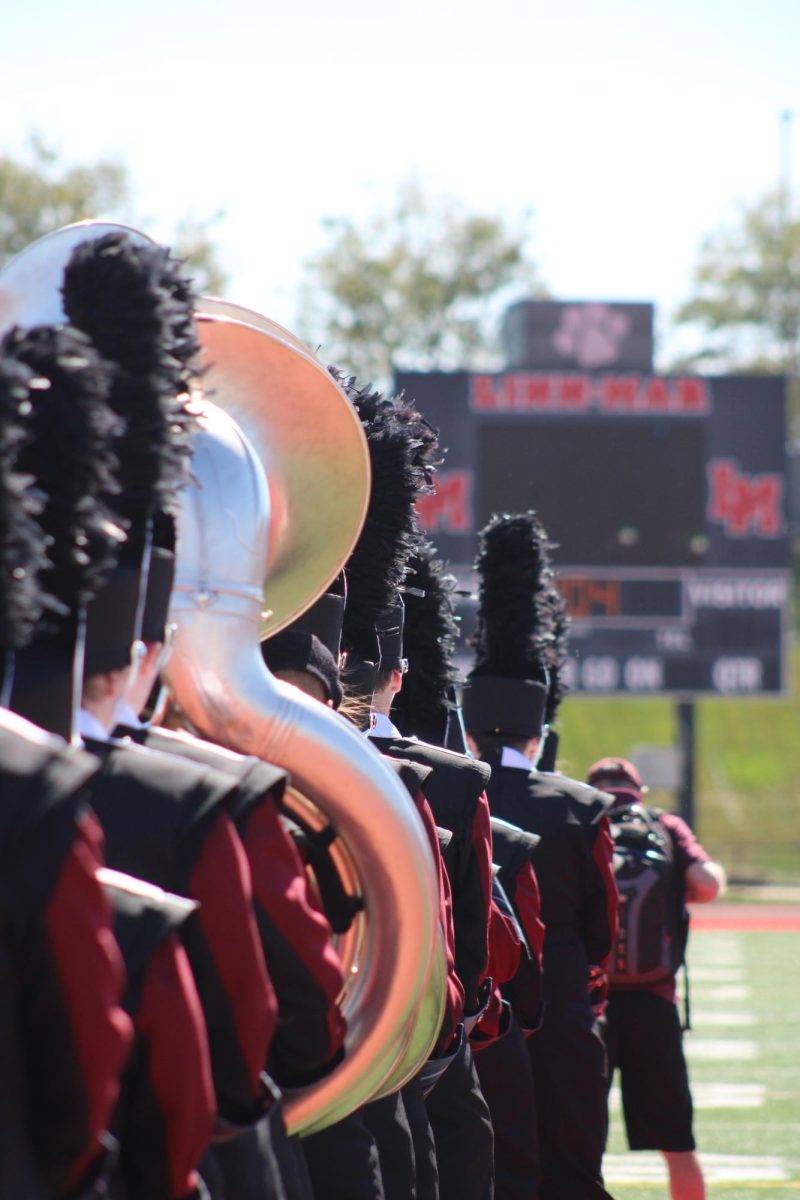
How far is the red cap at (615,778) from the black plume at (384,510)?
3.08 metres

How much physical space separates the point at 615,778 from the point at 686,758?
13.5 m

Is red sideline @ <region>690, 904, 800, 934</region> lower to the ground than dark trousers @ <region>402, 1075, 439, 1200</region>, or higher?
lower

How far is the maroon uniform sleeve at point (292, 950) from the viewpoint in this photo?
2773 mm

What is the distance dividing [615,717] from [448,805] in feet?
125

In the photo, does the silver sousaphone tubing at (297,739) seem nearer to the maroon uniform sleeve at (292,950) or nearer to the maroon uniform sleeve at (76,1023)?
the maroon uniform sleeve at (292,950)

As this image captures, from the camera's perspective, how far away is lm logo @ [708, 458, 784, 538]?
1841cm

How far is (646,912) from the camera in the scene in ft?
23.0

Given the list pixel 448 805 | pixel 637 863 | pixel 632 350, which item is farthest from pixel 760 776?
pixel 448 805

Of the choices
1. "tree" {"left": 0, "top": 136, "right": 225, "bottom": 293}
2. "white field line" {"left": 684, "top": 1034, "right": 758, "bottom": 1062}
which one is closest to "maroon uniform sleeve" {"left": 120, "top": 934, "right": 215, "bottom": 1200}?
"white field line" {"left": 684, "top": 1034, "right": 758, "bottom": 1062}

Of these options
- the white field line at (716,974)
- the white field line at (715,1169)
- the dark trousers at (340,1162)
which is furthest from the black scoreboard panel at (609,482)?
the dark trousers at (340,1162)

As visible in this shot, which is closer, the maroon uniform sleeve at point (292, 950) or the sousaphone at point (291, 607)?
the maroon uniform sleeve at point (292, 950)

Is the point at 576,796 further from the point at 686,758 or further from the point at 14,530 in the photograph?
the point at 686,758

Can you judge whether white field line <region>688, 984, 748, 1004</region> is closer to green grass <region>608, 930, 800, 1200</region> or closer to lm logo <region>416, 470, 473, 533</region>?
green grass <region>608, 930, 800, 1200</region>

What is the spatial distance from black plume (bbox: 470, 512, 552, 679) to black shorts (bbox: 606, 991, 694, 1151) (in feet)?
4.23
